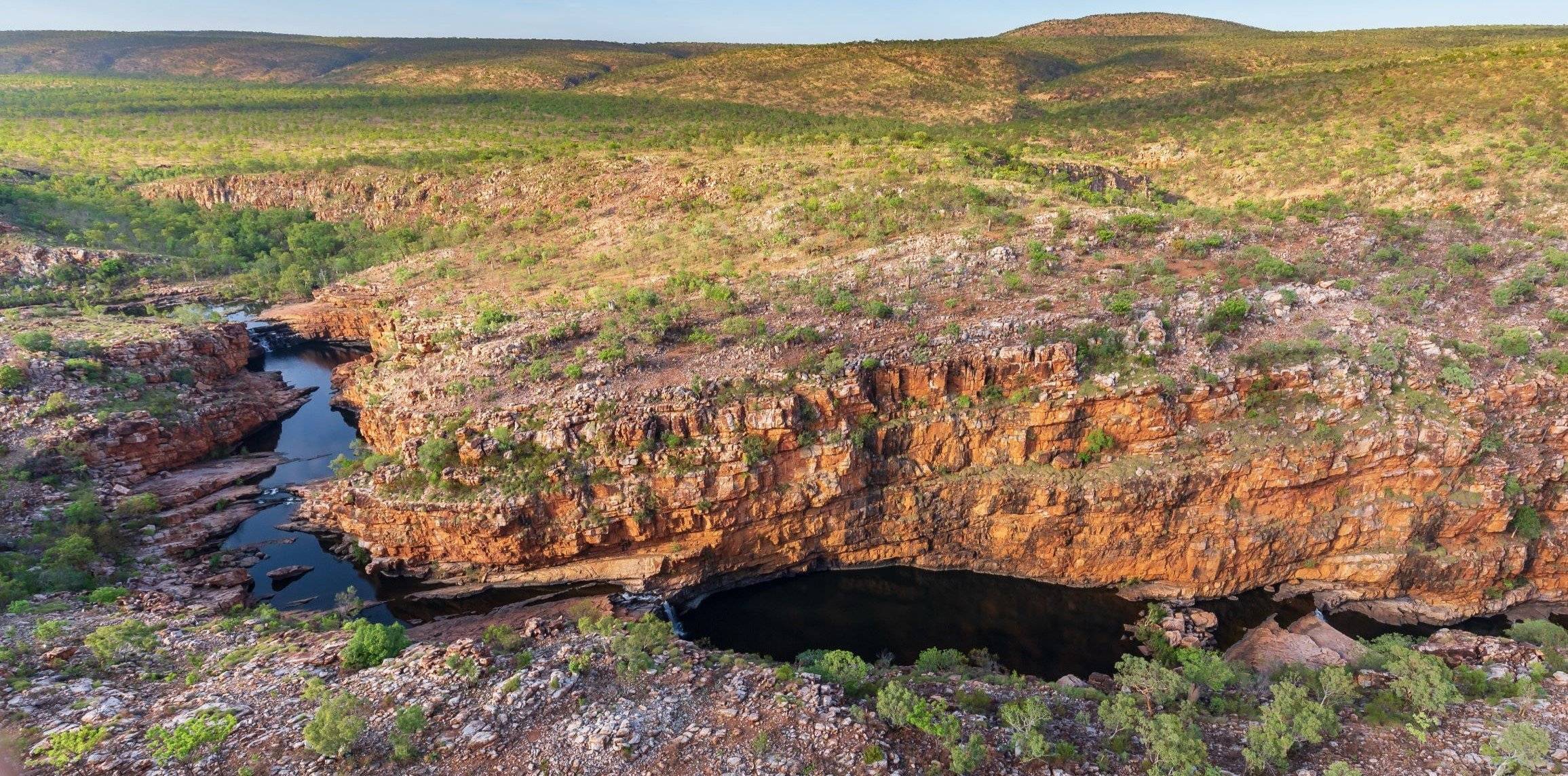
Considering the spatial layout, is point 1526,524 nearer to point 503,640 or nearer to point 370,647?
point 503,640

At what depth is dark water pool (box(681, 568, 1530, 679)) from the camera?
1909 cm

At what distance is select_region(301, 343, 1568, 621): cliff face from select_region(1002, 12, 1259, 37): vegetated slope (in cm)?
8768

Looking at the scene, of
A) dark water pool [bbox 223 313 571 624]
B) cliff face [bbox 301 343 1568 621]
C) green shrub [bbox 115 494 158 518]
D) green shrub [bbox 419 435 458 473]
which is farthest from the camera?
green shrub [bbox 115 494 158 518]

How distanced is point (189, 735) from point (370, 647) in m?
3.12

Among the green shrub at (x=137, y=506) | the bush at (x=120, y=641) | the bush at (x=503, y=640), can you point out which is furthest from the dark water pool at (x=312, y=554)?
the bush at (x=120, y=641)

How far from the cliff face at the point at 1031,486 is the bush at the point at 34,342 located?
13660 mm

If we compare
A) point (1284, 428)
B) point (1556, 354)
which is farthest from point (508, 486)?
point (1556, 354)

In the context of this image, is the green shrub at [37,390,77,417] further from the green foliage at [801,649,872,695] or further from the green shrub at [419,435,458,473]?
the green foliage at [801,649,872,695]

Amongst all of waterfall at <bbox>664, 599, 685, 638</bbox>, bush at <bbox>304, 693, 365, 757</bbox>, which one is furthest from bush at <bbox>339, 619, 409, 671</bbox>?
waterfall at <bbox>664, 599, 685, 638</bbox>

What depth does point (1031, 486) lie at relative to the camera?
805 inches

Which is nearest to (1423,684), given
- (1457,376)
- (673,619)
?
(1457,376)

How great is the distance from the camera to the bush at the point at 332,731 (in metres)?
10.7

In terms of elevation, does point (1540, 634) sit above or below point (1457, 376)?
below

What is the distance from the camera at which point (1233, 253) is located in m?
24.6
